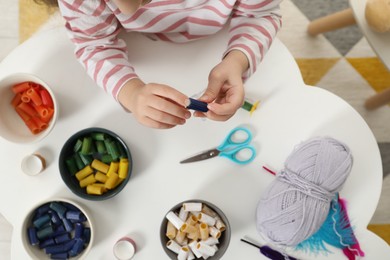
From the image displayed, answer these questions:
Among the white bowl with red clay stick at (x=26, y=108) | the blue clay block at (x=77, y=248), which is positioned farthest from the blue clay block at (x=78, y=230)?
the white bowl with red clay stick at (x=26, y=108)

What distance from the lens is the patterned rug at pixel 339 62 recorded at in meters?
1.18

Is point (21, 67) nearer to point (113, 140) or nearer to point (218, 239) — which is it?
point (113, 140)

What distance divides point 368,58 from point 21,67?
944mm

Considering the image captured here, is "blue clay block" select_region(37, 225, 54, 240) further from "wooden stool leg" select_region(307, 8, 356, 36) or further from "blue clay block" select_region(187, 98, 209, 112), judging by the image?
"wooden stool leg" select_region(307, 8, 356, 36)

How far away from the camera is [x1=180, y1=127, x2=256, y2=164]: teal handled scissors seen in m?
0.68

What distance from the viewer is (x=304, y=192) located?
63cm

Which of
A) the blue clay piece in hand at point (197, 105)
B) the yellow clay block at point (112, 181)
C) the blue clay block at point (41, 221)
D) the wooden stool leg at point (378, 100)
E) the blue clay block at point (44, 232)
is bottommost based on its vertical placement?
the wooden stool leg at point (378, 100)

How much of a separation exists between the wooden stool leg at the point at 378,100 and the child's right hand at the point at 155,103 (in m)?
0.72

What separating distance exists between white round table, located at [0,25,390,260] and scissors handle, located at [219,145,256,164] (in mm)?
12

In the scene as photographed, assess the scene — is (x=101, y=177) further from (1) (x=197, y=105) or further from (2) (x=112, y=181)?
(1) (x=197, y=105)

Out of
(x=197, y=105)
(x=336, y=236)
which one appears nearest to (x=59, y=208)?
(x=197, y=105)

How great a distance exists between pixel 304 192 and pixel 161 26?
0.34 m

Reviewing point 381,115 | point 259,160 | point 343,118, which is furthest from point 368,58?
point 259,160

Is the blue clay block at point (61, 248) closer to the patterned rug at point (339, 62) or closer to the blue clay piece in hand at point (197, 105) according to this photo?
the blue clay piece in hand at point (197, 105)
